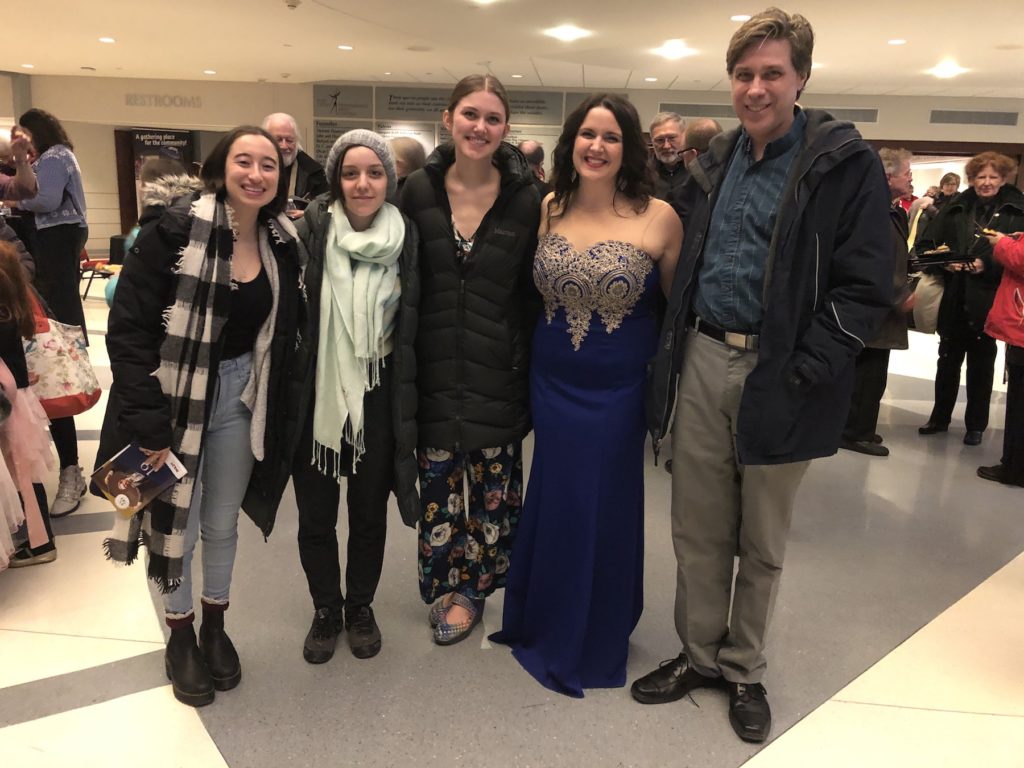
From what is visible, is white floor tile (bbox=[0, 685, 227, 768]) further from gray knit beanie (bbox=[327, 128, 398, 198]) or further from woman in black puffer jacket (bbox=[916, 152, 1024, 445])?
woman in black puffer jacket (bbox=[916, 152, 1024, 445])

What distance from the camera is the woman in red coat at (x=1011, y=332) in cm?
391

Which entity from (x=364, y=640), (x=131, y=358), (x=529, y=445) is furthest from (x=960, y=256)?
(x=131, y=358)

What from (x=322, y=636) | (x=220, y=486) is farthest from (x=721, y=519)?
(x=220, y=486)

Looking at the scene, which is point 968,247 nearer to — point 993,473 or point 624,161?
point 993,473

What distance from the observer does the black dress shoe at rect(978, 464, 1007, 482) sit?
4.11 m

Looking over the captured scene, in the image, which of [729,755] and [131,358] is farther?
[729,755]

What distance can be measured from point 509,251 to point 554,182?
256 mm

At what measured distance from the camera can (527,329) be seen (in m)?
2.24

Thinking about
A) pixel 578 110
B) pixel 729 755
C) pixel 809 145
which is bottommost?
pixel 729 755

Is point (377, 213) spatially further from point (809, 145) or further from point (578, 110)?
point (809, 145)

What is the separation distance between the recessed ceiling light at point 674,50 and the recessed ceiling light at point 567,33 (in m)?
1.05

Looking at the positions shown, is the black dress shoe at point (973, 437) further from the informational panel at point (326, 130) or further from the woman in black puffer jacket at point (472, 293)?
the informational panel at point (326, 130)

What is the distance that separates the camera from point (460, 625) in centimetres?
243

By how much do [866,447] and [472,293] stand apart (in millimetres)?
3437
